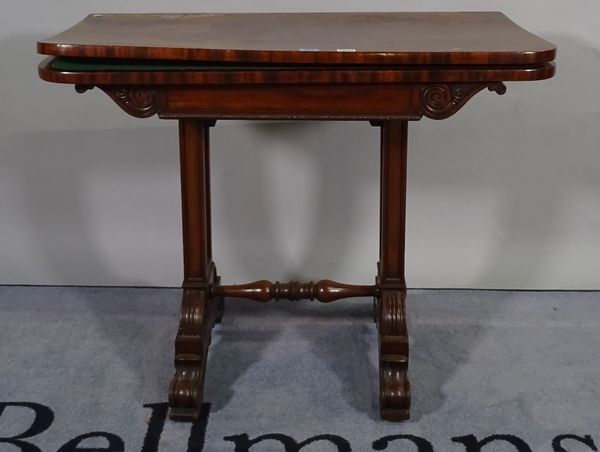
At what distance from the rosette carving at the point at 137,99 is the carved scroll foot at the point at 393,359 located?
67 cm

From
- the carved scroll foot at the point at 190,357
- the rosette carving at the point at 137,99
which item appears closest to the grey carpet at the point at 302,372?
the carved scroll foot at the point at 190,357

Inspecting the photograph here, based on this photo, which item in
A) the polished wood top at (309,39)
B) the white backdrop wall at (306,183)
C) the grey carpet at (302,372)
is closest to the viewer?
the polished wood top at (309,39)

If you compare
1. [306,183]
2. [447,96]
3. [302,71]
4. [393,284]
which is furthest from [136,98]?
[306,183]

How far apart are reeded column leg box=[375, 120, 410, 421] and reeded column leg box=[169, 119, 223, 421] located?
1.23ft

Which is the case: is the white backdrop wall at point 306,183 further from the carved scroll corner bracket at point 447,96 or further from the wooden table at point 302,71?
the carved scroll corner bracket at point 447,96

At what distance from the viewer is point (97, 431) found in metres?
1.83

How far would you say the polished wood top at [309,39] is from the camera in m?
1.53

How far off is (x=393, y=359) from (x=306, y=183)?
68 cm

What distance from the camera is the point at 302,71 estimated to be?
5.09 ft

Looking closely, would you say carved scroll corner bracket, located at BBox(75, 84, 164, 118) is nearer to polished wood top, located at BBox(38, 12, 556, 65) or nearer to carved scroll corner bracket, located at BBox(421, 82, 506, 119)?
polished wood top, located at BBox(38, 12, 556, 65)

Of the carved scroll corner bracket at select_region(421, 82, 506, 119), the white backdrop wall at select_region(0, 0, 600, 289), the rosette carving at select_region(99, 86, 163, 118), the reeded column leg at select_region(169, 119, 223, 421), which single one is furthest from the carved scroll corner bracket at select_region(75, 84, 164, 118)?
the white backdrop wall at select_region(0, 0, 600, 289)

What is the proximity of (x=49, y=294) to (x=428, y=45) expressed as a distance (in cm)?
136

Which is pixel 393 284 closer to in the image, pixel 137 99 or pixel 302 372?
pixel 302 372

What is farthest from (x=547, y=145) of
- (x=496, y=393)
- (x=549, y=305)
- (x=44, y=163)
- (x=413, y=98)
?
(x=44, y=163)
